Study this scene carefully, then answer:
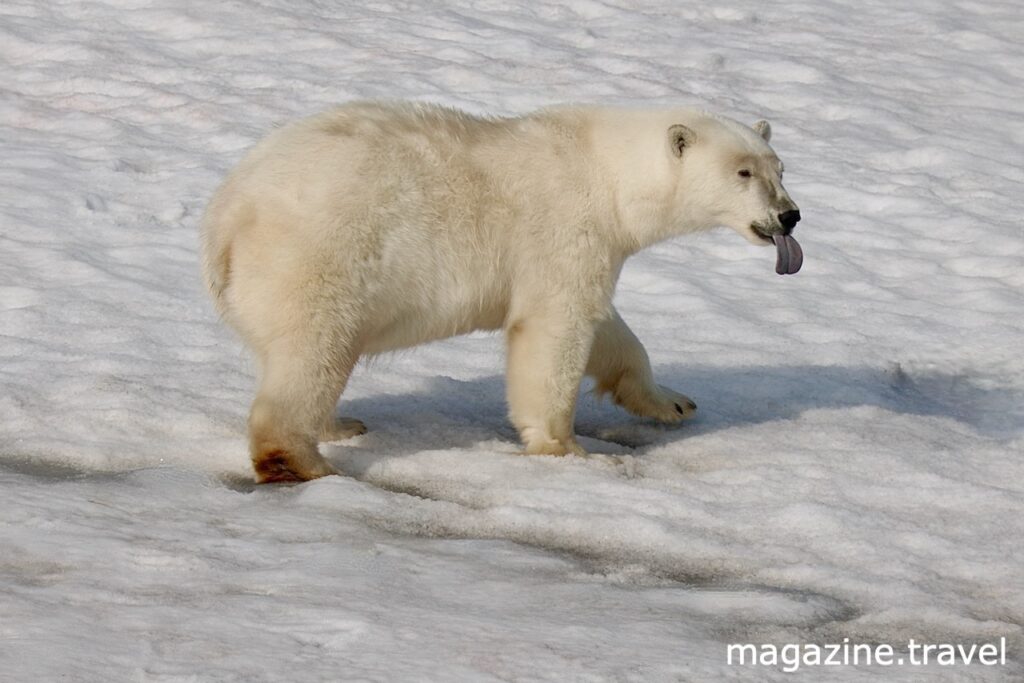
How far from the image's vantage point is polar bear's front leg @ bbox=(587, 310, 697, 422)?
6543 mm

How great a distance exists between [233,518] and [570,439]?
1.62m

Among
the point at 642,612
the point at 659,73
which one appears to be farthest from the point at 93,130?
the point at 642,612

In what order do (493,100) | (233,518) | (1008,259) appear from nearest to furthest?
(233,518) → (1008,259) → (493,100)

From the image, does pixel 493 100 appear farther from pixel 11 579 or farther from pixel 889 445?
pixel 11 579

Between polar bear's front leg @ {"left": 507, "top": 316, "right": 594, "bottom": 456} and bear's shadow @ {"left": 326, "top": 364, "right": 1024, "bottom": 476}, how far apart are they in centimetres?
19

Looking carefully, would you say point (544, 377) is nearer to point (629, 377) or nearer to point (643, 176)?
point (629, 377)

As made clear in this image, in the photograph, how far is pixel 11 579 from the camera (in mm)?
4223

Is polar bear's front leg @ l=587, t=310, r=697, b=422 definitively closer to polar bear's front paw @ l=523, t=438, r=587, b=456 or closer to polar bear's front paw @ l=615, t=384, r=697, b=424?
polar bear's front paw @ l=615, t=384, r=697, b=424

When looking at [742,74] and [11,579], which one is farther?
[742,74]

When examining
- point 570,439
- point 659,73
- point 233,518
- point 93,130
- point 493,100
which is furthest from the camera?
point 659,73

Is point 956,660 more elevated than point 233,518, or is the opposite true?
point 956,660

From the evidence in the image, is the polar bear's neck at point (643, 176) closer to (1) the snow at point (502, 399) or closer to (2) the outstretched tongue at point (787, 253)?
(2) the outstretched tongue at point (787, 253)

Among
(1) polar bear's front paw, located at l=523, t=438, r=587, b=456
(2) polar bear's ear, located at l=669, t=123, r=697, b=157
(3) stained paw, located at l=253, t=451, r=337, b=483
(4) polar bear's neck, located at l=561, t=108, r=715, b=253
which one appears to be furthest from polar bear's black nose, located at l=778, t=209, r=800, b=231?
(3) stained paw, located at l=253, t=451, r=337, b=483

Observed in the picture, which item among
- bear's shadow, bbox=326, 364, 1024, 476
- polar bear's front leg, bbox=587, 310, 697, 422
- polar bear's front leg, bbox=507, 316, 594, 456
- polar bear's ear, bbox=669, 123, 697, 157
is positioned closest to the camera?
polar bear's front leg, bbox=507, 316, 594, 456
